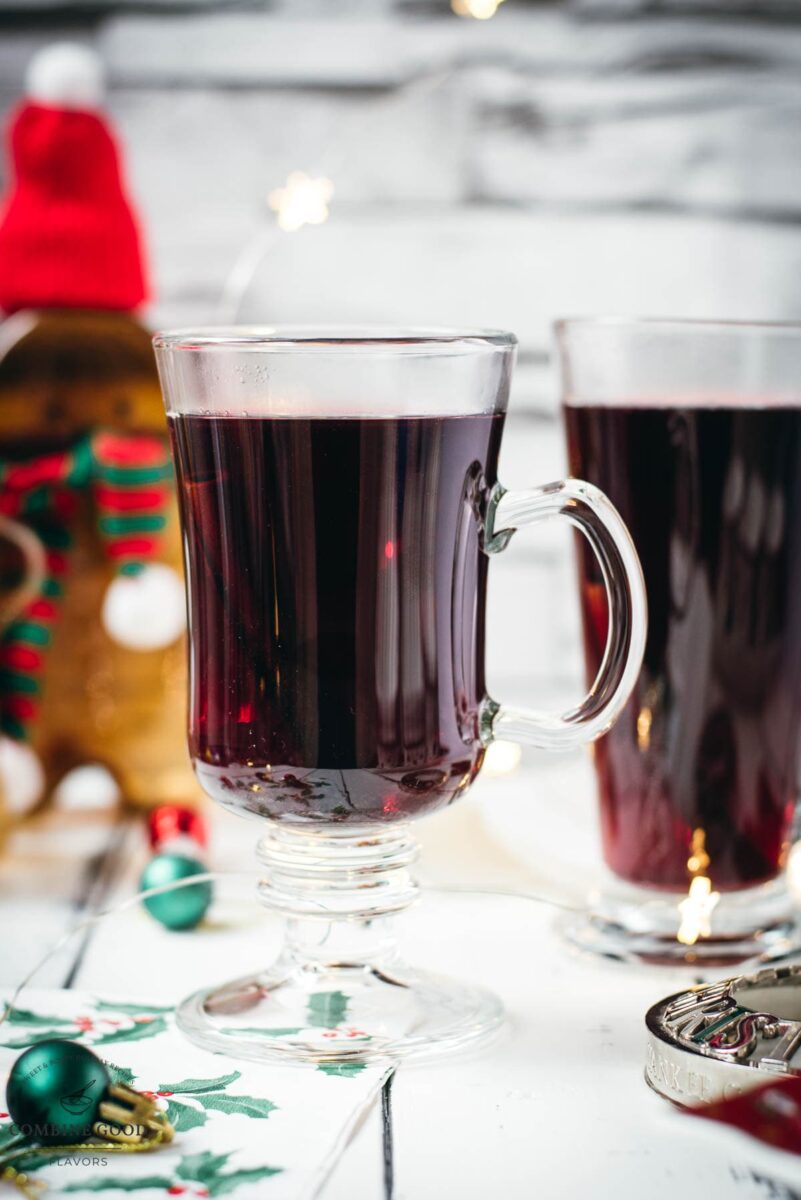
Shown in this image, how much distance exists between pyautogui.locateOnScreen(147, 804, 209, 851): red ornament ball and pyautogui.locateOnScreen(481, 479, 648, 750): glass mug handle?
0.33 meters

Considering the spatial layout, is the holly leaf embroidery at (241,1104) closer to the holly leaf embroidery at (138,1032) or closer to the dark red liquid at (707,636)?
the holly leaf embroidery at (138,1032)

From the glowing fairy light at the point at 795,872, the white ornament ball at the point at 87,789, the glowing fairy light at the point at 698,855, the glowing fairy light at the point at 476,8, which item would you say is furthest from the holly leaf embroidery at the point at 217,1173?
the glowing fairy light at the point at 476,8

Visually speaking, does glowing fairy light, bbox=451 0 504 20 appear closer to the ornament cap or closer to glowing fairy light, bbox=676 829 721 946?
glowing fairy light, bbox=676 829 721 946

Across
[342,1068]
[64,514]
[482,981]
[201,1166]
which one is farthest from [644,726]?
[64,514]

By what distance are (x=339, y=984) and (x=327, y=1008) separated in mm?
23

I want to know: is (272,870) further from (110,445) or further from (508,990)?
(110,445)

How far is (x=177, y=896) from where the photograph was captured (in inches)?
34.2

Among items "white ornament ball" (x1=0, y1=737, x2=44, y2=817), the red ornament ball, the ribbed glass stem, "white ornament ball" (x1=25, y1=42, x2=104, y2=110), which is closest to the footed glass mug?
the ribbed glass stem

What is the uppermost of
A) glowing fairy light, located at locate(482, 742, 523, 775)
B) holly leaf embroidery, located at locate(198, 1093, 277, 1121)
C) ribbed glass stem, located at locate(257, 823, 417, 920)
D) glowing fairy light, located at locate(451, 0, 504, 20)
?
glowing fairy light, located at locate(451, 0, 504, 20)

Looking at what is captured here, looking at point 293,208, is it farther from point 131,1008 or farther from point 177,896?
point 131,1008

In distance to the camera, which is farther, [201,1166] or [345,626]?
[345,626]

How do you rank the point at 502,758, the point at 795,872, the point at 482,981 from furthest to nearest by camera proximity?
the point at 502,758, the point at 795,872, the point at 482,981

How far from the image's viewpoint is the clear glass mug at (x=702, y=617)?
0.82m

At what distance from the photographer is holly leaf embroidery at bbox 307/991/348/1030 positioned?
0.72 meters
